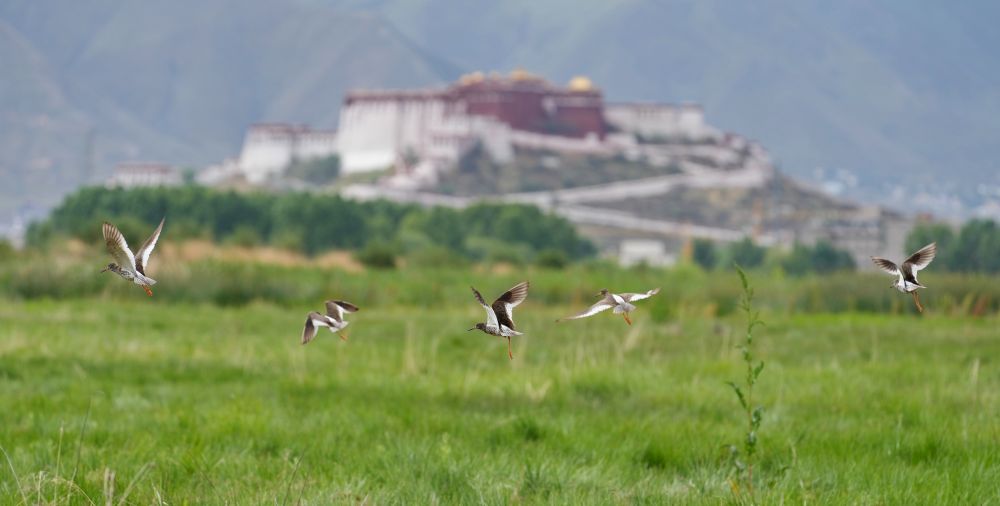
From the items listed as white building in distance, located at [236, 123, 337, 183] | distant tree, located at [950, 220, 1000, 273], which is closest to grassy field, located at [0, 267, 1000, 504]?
distant tree, located at [950, 220, 1000, 273]

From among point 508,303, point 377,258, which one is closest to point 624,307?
point 508,303

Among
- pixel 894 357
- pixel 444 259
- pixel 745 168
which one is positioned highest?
pixel 745 168

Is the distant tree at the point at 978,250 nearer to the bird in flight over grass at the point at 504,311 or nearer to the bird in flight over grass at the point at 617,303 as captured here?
the bird in flight over grass at the point at 617,303

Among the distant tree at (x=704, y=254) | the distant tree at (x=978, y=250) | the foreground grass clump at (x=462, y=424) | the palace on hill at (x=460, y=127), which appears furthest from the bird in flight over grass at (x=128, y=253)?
the palace on hill at (x=460, y=127)

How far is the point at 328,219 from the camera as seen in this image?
11719cm

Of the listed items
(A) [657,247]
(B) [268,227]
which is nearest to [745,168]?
(A) [657,247]

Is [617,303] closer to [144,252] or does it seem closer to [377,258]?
[144,252]

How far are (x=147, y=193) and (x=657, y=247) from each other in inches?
2037

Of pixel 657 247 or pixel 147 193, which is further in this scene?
pixel 657 247

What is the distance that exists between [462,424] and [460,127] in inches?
6087

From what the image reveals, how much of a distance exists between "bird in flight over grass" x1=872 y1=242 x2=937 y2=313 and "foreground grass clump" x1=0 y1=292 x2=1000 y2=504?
1698mm

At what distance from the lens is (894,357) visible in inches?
482

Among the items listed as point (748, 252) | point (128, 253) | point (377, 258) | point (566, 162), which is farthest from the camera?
point (566, 162)

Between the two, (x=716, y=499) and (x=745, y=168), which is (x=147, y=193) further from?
(x=716, y=499)
